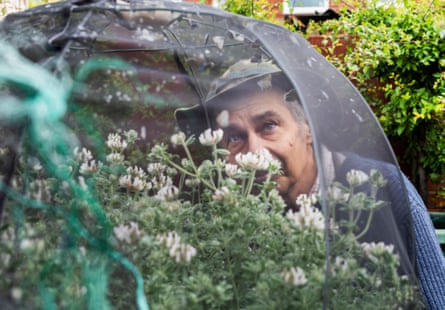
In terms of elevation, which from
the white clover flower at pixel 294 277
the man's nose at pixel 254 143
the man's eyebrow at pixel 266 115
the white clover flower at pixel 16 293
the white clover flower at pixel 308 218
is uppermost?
the man's eyebrow at pixel 266 115

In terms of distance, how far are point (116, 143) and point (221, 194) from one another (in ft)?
0.68

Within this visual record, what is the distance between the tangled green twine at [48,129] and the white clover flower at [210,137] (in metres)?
0.21

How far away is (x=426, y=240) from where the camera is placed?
4.55 feet

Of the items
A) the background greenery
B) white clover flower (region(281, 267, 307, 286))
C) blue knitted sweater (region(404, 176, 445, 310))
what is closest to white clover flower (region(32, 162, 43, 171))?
white clover flower (region(281, 267, 307, 286))

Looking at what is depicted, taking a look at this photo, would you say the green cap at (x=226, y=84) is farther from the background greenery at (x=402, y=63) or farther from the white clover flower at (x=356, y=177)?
the background greenery at (x=402, y=63)

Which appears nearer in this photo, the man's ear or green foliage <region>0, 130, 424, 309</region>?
green foliage <region>0, 130, 424, 309</region>

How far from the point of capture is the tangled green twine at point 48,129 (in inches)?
34.2

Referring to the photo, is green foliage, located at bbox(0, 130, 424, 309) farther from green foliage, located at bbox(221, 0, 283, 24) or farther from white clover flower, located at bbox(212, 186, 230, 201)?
green foliage, located at bbox(221, 0, 283, 24)

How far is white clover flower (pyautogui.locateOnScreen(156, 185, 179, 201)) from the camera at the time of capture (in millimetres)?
942

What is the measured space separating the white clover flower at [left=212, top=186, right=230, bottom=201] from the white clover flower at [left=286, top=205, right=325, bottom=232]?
0.36 ft

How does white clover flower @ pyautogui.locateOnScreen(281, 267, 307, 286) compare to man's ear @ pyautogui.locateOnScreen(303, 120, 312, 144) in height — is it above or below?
below

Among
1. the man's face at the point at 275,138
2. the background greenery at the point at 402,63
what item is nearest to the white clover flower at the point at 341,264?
the man's face at the point at 275,138

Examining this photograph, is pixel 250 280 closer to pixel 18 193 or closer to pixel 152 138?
pixel 152 138

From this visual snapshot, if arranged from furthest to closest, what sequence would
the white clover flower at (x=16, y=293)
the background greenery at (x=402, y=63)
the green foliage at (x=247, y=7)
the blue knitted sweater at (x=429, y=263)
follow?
the background greenery at (x=402, y=63)
the green foliage at (x=247, y=7)
the blue knitted sweater at (x=429, y=263)
the white clover flower at (x=16, y=293)
